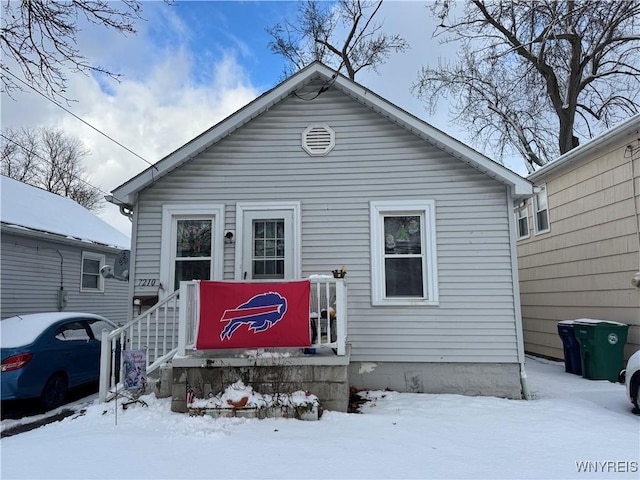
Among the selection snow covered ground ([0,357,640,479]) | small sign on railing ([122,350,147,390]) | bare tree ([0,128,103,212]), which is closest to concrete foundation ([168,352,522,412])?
snow covered ground ([0,357,640,479])

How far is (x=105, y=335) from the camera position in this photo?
219 inches

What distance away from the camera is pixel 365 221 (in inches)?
270

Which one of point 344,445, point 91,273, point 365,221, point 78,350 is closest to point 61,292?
point 91,273

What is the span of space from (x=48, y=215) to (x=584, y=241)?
1443cm

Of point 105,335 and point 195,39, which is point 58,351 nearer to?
point 105,335

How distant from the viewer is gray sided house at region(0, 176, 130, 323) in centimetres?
1093

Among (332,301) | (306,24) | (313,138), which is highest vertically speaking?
(306,24)

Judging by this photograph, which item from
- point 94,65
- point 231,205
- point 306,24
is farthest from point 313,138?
point 306,24

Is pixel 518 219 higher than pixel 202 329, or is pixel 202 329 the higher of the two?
pixel 518 219

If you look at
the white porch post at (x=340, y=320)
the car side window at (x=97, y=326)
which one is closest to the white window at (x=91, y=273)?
the car side window at (x=97, y=326)

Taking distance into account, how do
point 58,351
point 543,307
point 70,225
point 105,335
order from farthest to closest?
point 70,225
point 543,307
point 58,351
point 105,335

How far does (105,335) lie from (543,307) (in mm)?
9643

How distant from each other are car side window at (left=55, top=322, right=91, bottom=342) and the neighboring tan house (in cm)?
786

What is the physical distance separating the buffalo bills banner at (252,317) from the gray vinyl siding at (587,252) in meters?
6.19
